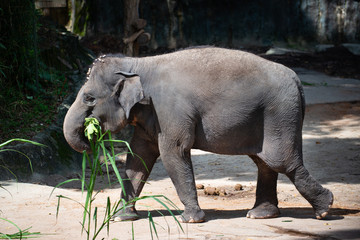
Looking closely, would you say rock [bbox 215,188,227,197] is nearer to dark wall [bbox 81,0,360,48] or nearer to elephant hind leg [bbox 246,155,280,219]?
elephant hind leg [bbox 246,155,280,219]

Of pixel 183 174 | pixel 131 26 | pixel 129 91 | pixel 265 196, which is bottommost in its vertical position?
pixel 265 196

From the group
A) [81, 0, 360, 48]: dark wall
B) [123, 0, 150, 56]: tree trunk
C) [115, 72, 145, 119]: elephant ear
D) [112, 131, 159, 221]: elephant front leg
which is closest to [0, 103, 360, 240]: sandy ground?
[112, 131, 159, 221]: elephant front leg

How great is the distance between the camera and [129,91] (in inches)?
218

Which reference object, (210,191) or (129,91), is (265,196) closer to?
(210,191)

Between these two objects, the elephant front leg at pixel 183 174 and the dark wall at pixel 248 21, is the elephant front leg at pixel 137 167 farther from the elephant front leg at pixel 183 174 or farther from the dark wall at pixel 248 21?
the dark wall at pixel 248 21

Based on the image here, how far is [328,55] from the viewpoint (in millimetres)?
18312

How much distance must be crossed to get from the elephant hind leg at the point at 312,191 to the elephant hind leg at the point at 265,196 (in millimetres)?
442

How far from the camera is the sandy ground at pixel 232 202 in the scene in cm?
496

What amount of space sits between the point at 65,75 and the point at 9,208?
511cm

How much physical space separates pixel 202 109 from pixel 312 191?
4.48 ft

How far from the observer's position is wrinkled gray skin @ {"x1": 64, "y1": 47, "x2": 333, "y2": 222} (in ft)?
17.9

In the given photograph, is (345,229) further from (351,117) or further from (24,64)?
(351,117)

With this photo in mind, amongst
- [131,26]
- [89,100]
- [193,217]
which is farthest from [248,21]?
[193,217]

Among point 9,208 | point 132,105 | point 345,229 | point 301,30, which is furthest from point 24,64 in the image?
point 301,30
